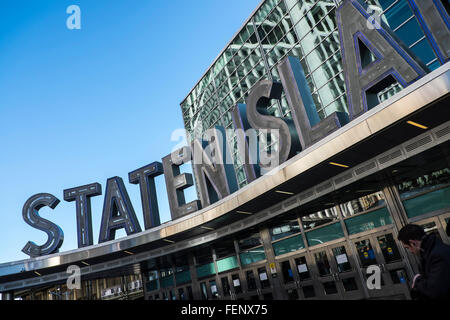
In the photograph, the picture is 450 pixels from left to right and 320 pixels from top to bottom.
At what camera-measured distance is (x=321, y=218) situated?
43.0ft

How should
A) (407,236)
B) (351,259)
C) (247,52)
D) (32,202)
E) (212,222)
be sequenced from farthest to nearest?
(247,52) → (32,202) → (212,222) → (351,259) → (407,236)

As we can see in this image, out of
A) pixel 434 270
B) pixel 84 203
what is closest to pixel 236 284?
pixel 84 203

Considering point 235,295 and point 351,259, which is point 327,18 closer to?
point 351,259

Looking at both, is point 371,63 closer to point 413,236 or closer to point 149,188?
point 413,236

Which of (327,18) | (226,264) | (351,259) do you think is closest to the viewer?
(351,259)

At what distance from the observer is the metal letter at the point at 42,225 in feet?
59.9

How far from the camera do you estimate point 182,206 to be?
15.5 metres

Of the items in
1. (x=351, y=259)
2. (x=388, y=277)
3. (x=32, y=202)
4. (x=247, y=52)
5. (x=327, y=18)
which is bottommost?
(x=388, y=277)

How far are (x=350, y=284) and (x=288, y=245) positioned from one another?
3.08 meters

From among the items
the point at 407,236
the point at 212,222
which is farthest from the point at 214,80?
the point at 407,236

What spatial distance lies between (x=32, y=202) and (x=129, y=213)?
700cm

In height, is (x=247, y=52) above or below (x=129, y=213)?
above

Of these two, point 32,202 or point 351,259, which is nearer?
point 351,259

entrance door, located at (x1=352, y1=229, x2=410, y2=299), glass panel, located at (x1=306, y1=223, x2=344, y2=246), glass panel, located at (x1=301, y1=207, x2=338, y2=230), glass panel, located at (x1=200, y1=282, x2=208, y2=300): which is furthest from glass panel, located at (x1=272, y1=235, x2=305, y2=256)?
glass panel, located at (x1=200, y1=282, x2=208, y2=300)
